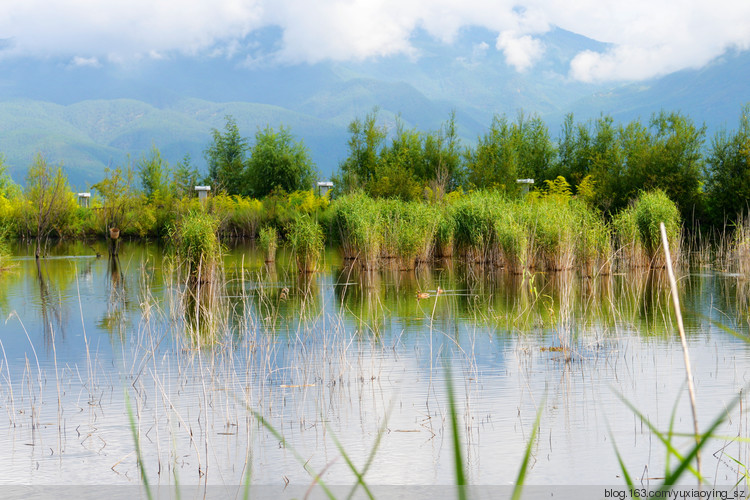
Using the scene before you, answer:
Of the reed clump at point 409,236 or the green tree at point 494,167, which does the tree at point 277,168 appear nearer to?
the green tree at point 494,167

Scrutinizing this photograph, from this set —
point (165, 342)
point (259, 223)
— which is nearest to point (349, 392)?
point (165, 342)

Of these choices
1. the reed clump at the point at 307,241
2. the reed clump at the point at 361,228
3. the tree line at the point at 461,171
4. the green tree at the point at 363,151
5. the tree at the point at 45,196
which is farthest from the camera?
the green tree at the point at 363,151

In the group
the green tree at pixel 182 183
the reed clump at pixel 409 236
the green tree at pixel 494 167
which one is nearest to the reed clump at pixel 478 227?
the reed clump at pixel 409 236

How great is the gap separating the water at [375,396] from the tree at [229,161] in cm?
4770

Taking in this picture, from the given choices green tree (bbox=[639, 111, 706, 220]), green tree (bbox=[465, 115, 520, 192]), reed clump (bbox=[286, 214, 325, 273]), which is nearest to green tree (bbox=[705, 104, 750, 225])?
green tree (bbox=[639, 111, 706, 220])

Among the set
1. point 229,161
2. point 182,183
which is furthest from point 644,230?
point 229,161

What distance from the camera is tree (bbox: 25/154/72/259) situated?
3266 cm

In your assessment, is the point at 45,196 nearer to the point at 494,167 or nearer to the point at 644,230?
the point at 494,167

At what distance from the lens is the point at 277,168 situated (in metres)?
54.9

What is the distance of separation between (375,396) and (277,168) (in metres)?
47.4

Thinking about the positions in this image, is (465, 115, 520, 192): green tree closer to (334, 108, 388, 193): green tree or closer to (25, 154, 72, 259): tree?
(334, 108, 388, 193): green tree

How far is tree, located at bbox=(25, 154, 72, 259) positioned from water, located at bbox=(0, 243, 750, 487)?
61.9ft

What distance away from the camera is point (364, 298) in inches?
650

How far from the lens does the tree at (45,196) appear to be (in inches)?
1286
